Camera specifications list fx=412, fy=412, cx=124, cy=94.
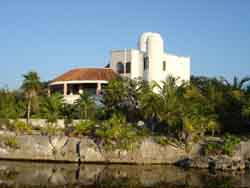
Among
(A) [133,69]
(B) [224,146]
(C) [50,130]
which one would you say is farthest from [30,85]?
(B) [224,146]

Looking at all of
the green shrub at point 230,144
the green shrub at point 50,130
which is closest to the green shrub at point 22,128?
the green shrub at point 50,130

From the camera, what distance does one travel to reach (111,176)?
1008 inches

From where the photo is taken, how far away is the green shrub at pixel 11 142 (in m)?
32.1

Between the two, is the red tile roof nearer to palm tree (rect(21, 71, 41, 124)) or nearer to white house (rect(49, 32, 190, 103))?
white house (rect(49, 32, 190, 103))

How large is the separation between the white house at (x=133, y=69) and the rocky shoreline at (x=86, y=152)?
10.2 m

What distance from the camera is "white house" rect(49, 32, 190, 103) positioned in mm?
41781

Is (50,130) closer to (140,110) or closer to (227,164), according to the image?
(140,110)

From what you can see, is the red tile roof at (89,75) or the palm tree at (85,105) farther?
the red tile roof at (89,75)

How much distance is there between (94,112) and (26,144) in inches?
287

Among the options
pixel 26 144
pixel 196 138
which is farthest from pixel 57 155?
pixel 196 138

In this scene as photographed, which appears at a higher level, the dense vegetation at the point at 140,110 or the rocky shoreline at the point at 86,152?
the dense vegetation at the point at 140,110

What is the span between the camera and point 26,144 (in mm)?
32500

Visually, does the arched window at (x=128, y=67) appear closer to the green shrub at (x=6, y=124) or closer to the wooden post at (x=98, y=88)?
the wooden post at (x=98, y=88)

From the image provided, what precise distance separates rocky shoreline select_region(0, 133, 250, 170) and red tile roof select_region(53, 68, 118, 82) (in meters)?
11.5
